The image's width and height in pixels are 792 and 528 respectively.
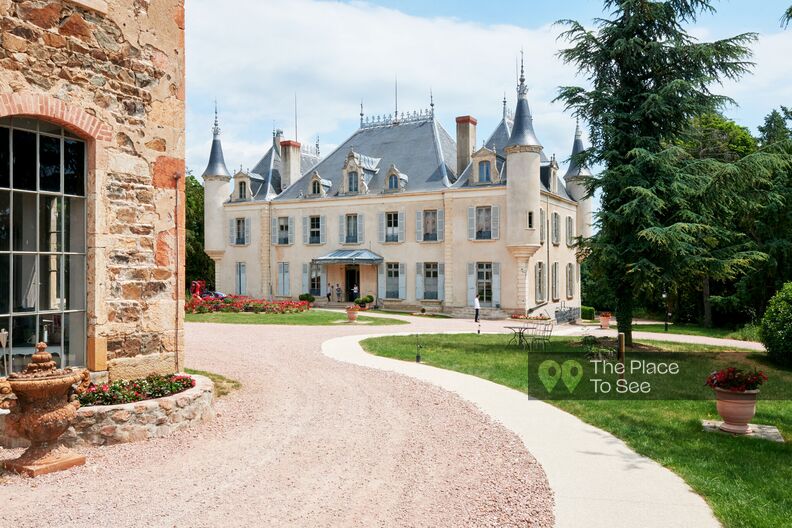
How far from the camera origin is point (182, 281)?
9.50 m

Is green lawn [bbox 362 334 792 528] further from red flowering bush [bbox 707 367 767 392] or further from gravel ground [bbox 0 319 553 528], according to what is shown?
gravel ground [bbox 0 319 553 528]

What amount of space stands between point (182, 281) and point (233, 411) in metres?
2.24

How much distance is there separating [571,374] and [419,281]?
17913 mm

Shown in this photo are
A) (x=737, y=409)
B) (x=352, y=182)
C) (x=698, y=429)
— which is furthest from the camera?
(x=352, y=182)

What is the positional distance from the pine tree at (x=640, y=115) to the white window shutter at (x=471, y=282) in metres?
12.0

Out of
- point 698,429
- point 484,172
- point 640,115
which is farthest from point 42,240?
point 484,172

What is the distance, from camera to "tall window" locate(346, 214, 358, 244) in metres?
31.8

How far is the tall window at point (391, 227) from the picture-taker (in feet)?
100

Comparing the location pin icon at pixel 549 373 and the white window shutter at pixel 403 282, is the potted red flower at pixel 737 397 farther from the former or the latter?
the white window shutter at pixel 403 282

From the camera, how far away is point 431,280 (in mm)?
29703

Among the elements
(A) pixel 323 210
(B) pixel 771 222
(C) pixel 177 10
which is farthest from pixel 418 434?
(A) pixel 323 210

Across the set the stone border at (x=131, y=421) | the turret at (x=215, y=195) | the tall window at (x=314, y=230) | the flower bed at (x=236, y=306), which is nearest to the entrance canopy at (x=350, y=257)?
the tall window at (x=314, y=230)

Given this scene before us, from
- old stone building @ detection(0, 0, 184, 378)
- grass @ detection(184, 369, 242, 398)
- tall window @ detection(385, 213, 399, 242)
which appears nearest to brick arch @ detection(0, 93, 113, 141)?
old stone building @ detection(0, 0, 184, 378)

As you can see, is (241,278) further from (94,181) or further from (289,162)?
(94,181)
